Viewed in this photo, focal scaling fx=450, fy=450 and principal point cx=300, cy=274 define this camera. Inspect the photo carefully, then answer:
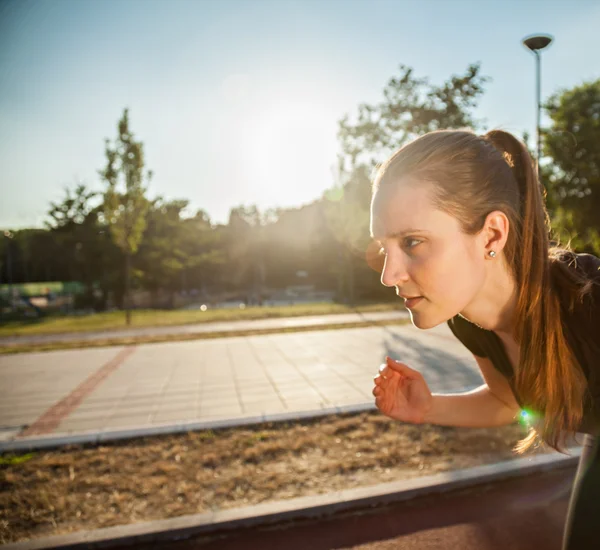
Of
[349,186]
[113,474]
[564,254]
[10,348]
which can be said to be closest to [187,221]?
[349,186]

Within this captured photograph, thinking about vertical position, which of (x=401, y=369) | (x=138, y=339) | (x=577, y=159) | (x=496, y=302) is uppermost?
(x=577, y=159)

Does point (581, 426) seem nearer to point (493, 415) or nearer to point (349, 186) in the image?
point (493, 415)

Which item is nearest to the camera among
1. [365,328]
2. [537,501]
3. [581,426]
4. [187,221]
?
[581,426]

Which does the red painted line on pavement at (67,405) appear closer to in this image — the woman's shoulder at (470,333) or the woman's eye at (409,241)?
the woman's shoulder at (470,333)

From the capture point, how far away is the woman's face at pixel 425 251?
1.37 metres

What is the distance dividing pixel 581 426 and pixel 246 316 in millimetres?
15137

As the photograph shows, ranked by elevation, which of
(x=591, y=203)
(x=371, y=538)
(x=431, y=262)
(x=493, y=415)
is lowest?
(x=371, y=538)

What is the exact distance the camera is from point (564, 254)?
1562mm

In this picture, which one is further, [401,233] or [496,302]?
[496,302]

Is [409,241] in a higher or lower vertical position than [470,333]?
higher

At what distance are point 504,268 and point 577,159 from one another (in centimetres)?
2457

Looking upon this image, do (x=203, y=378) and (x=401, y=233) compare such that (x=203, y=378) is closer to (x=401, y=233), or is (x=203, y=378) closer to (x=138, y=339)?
(x=138, y=339)

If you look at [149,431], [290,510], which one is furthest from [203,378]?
[290,510]

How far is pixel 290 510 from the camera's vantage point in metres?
3.22
